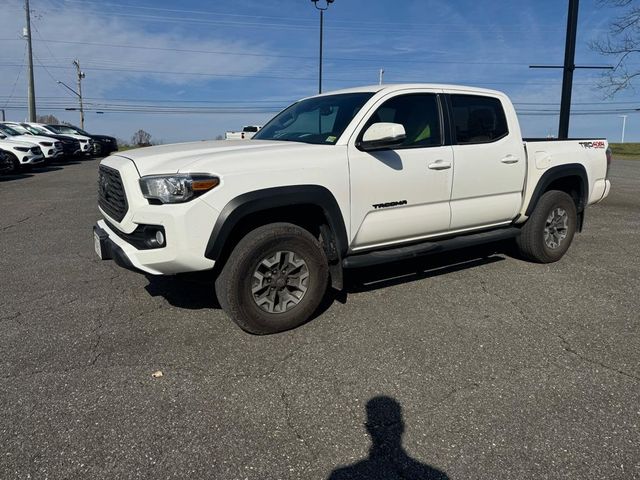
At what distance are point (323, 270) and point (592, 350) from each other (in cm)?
206

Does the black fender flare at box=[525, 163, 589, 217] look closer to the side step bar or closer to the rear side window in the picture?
the side step bar

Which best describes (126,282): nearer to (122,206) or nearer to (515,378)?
(122,206)

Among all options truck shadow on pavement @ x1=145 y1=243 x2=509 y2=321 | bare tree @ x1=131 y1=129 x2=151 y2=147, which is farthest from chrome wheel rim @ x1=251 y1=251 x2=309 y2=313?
bare tree @ x1=131 y1=129 x2=151 y2=147

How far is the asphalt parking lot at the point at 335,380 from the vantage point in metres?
2.43

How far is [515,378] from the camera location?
3.21 meters

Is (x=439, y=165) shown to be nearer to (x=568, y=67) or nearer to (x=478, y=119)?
(x=478, y=119)

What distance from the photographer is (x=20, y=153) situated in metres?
15.9

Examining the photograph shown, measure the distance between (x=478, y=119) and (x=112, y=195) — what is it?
11.6ft

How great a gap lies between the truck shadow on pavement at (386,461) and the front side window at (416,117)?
98.0 inches

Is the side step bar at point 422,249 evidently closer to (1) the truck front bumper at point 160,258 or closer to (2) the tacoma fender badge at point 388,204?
(2) the tacoma fender badge at point 388,204

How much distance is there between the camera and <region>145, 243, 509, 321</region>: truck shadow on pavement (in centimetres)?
446

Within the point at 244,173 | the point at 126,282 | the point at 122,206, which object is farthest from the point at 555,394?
the point at 126,282

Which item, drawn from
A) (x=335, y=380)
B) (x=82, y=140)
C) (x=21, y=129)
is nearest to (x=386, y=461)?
(x=335, y=380)

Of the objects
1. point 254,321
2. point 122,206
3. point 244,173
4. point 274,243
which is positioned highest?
point 244,173
